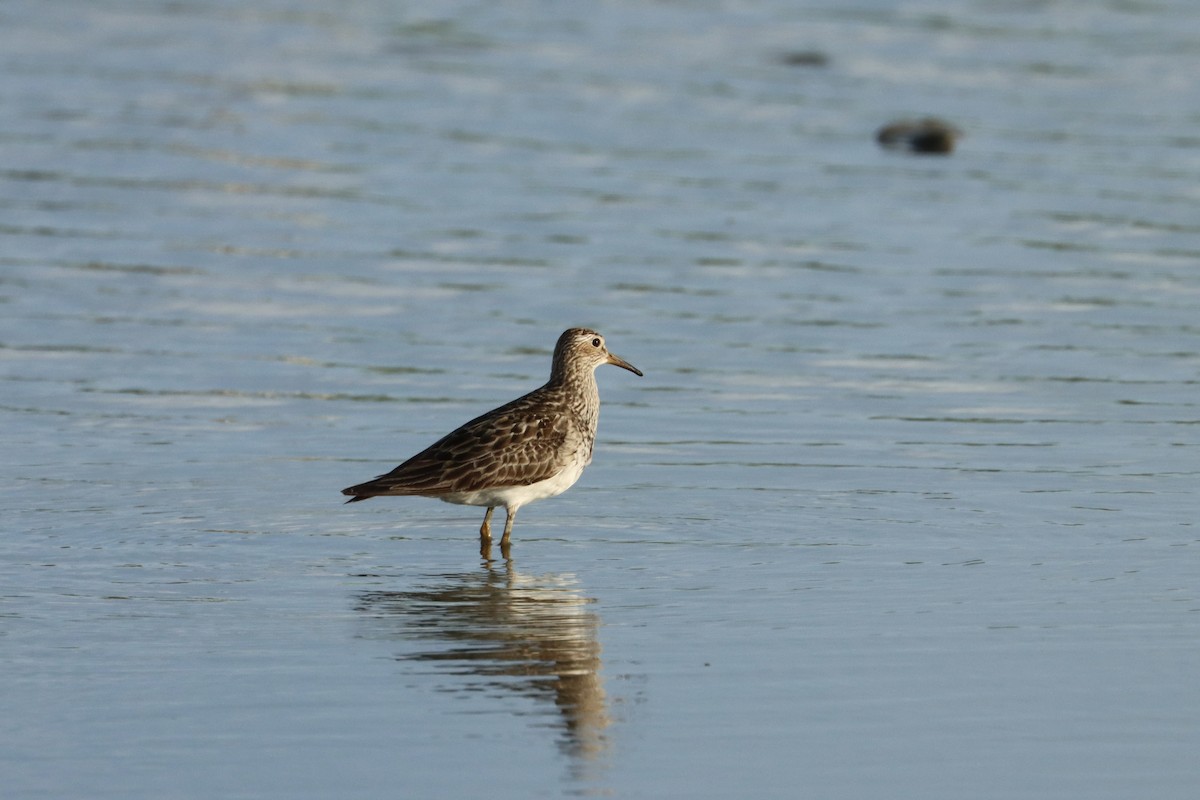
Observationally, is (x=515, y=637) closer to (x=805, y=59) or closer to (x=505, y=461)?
(x=505, y=461)

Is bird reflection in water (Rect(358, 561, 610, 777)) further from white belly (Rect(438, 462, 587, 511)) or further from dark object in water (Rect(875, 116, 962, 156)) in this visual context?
dark object in water (Rect(875, 116, 962, 156))

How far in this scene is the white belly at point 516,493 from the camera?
12.0 meters

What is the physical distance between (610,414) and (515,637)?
5338 millimetres

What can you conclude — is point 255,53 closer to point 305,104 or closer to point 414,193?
point 305,104

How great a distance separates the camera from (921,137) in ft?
82.6

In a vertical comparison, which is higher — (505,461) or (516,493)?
(505,461)

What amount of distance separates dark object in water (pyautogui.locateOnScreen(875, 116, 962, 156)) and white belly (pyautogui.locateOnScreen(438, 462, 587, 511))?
1380cm

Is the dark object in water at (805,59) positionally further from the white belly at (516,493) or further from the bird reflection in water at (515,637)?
the bird reflection in water at (515,637)

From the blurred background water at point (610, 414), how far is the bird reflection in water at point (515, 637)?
0.12ft

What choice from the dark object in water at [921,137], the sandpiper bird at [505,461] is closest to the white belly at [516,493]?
the sandpiper bird at [505,461]

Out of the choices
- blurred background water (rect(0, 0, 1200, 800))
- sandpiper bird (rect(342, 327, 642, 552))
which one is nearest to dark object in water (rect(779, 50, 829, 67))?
blurred background water (rect(0, 0, 1200, 800))

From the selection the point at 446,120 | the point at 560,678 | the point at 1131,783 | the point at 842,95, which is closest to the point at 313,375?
the point at 560,678

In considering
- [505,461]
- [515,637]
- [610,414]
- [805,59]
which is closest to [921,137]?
[805,59]

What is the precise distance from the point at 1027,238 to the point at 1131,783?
13.3m
